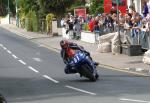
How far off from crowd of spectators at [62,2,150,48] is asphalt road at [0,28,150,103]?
393cm

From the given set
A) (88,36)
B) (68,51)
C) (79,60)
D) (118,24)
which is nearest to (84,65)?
(79,60)

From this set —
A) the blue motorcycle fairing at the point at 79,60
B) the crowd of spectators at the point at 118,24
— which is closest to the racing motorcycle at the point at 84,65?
the blue motorcycle fairing at the point at 79,60

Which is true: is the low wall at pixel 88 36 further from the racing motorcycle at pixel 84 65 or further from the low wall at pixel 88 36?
the racing motorcycle at pixel 84 65

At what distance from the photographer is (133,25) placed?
28562 millimetres

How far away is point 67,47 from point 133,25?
31.7 feet

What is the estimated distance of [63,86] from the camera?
18328 mm

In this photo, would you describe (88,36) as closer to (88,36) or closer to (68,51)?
(88,36)

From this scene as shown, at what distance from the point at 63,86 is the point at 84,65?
4.35 ft

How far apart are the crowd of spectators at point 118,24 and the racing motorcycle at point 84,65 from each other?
6827mm

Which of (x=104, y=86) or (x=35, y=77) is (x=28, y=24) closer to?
(x=35, y=77)

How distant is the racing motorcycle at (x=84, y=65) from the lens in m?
19.2

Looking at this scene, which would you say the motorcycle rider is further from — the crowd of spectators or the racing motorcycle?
the crowd of spectators

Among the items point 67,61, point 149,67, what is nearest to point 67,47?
point 67,61

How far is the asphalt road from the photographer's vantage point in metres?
15.1
